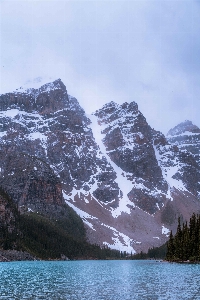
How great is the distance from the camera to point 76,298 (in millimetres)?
57750

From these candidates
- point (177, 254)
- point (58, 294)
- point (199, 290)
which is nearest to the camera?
point (58, 294)

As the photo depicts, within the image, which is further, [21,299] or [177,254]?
[177,254]

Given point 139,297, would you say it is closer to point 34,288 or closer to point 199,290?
point 199,290

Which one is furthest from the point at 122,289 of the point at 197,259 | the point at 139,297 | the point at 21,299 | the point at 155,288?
the point at 197,259

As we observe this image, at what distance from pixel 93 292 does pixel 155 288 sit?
1085cm

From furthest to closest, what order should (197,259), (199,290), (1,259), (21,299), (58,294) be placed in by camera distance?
(1,259) < (197,259) < (199,290) < (58,294) < (21,299)

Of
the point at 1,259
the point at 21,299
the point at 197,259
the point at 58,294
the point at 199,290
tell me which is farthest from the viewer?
the point at 1,259

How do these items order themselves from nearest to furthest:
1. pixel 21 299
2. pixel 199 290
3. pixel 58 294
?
1. pixel 21 299
2. pixel 58 294
3. pixel 199 290

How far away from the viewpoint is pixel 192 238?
156125 millimetres

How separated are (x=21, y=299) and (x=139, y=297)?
14971 millimetres

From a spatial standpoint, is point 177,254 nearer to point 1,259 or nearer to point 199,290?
point 1,259

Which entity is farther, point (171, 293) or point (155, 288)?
point (155, 288)

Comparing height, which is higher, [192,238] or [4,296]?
[192,238]

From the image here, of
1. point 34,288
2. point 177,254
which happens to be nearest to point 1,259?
point 177,254
